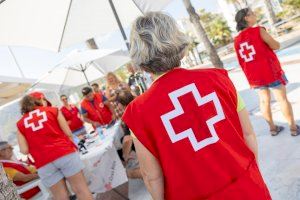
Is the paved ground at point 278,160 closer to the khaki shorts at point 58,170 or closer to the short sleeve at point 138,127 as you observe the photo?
the khaki shorts at point 58,170

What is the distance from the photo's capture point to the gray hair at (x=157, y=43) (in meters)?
1.45

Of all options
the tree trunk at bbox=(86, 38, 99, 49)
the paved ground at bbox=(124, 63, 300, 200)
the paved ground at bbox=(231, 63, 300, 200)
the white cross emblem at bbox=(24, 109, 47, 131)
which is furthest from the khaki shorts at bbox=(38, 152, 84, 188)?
the tree trunk at bbox=(86, 38, 99, 49)

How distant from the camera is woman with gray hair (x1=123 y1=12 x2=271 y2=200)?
55.0 inches

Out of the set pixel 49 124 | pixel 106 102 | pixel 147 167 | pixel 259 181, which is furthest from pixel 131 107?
pixel 106 102

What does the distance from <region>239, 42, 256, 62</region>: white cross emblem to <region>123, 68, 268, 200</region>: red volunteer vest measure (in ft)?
9.69

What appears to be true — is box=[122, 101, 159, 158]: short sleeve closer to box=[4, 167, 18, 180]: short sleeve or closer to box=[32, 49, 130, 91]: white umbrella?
box=[4, 167, 18, 180]: short sleeve

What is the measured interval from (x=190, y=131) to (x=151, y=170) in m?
0.27

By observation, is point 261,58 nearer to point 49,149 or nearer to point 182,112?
point 49,149

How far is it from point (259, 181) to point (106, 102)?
577 cm

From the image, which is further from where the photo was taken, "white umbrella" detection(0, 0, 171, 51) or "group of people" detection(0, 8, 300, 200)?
"white umbrella" detection(0, 0, 171, 51)

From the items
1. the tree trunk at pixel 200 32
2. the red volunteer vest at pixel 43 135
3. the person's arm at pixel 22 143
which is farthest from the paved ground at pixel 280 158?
the tree trunk at pixel 200 32

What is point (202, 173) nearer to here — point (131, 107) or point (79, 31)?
point (131, 107)

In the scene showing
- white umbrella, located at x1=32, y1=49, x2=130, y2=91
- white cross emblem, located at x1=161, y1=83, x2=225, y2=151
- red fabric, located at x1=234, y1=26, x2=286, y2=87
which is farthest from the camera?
white umbrella, located at x1=32, y1=49, x2=130, y2=91

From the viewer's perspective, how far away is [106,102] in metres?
7.07
